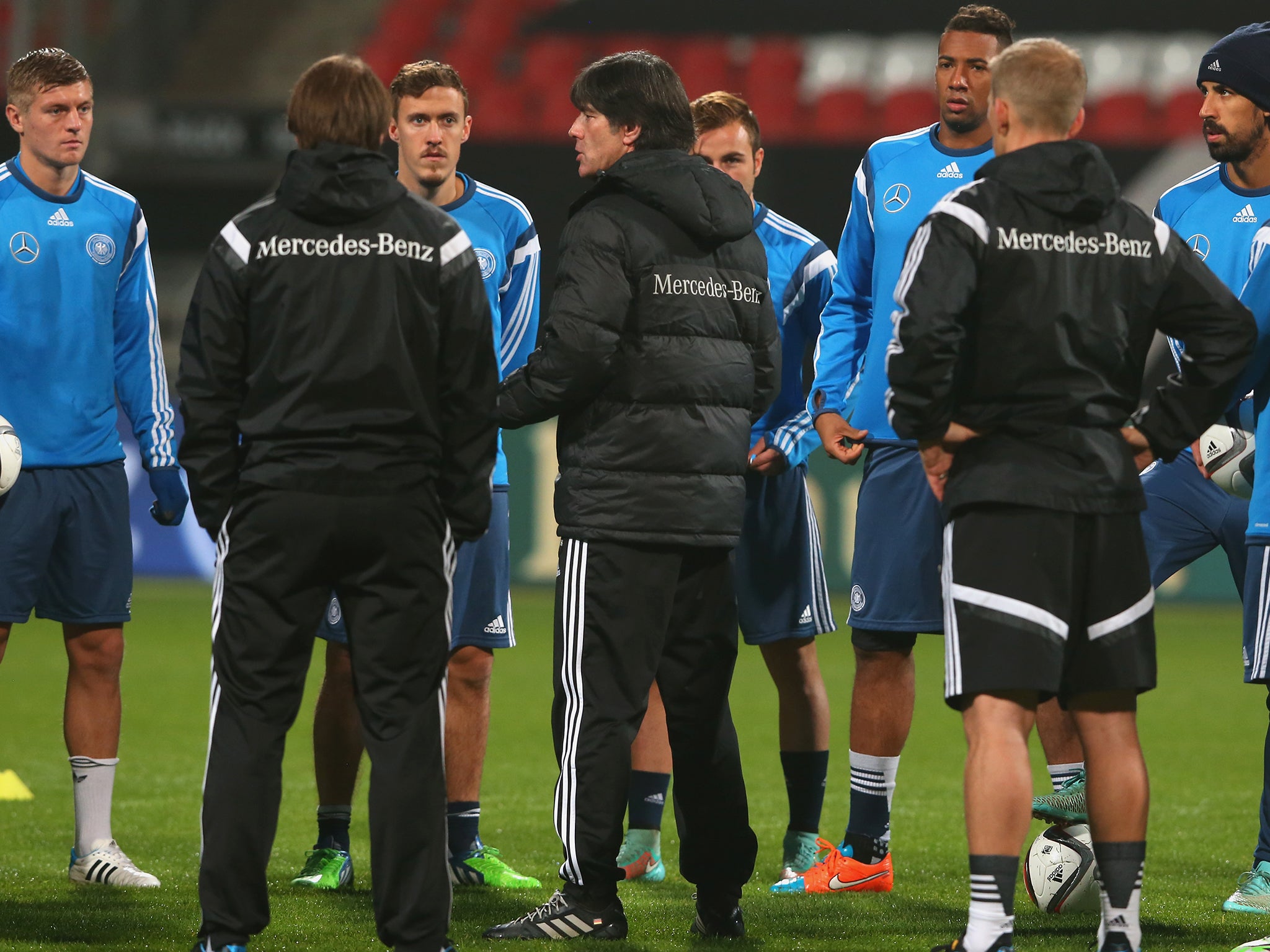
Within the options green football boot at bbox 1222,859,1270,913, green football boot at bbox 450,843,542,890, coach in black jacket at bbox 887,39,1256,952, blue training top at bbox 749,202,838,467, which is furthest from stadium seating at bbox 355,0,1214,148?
coach in black jacket at bbox 887,39,1256,952

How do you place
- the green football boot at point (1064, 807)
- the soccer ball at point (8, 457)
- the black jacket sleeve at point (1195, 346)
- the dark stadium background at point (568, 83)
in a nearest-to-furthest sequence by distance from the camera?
the black jacket sleeve at point (1195, 346), the soccer ball at point (8, 457), the green football boot at point (1064, 807), the dark stadium background at point (568, 83)

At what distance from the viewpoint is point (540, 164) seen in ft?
52.5

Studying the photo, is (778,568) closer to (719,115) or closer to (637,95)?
(719,115)

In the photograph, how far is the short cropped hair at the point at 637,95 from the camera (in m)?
4.14

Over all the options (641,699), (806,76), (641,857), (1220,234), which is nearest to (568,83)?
(806,76)

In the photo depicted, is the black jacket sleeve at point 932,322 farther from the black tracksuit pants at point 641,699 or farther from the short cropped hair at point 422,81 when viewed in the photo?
the short cropped hair at point 422,81

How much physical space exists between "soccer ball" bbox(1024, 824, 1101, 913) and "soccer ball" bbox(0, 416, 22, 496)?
10.0 feet

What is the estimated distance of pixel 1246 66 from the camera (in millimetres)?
4812

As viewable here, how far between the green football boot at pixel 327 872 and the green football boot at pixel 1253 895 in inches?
101

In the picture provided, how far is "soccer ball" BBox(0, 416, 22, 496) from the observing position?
4496 mm

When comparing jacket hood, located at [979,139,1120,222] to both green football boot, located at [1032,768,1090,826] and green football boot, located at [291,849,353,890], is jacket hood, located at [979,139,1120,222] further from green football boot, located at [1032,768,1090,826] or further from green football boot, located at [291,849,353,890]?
green football boot, located at [291,849,353,890]

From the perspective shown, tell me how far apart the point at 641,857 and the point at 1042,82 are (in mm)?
2731

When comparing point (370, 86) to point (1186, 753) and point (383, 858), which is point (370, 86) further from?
point (1186, 753)

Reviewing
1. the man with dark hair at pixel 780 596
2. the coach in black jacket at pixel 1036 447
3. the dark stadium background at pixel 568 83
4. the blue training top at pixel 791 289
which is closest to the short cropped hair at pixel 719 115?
the man with dark hair at pixel 780 596
